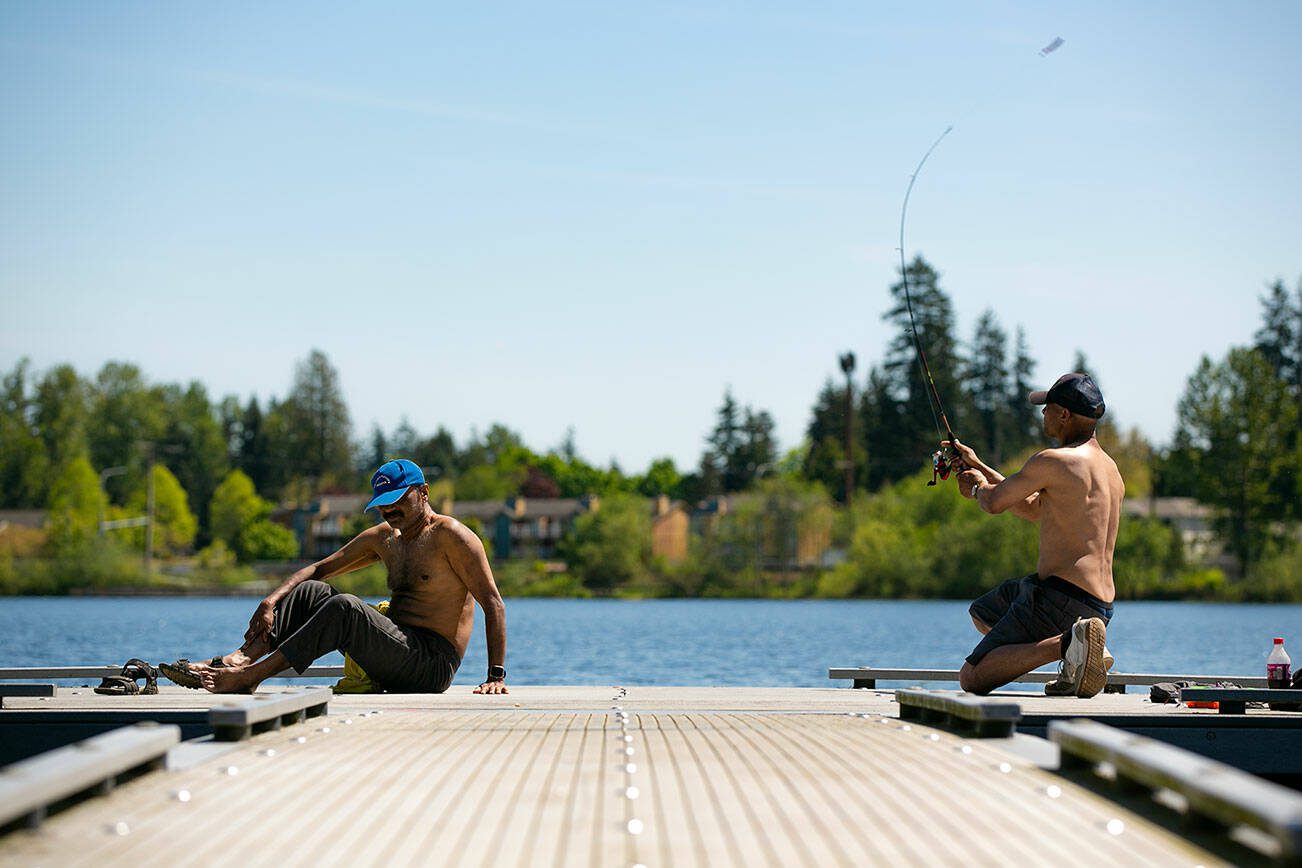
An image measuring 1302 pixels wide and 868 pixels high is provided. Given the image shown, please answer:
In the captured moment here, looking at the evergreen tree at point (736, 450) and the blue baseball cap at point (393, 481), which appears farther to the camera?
the evergreen tree at point (736, 450)

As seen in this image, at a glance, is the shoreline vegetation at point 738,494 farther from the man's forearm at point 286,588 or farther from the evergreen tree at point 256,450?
the man's forearm at point 286,588

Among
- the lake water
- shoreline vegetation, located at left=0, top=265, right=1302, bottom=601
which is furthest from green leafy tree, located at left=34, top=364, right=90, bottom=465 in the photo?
the lake water

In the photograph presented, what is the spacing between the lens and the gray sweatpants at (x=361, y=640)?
7871 mm

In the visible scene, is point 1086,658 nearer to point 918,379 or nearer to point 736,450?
point 918,379

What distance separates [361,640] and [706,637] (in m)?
39.5

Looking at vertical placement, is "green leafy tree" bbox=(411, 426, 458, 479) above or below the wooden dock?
above

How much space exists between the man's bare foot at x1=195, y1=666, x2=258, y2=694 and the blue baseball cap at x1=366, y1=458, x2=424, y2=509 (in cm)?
109

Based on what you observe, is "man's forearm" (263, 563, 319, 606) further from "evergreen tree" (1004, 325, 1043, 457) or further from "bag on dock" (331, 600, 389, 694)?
"evergreen tree" (1004, 325, 1043, 457)

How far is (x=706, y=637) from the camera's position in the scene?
47.2m

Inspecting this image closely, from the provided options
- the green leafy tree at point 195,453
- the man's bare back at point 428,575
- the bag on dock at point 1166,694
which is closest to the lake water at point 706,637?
the man's bare back at point 428,575

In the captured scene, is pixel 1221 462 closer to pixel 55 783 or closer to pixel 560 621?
pixel 560 621

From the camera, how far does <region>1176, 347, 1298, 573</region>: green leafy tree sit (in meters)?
81.9

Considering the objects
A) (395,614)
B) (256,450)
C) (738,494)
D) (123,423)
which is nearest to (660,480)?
(738,494)

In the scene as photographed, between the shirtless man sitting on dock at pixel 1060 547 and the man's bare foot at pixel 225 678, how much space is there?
143 inches
